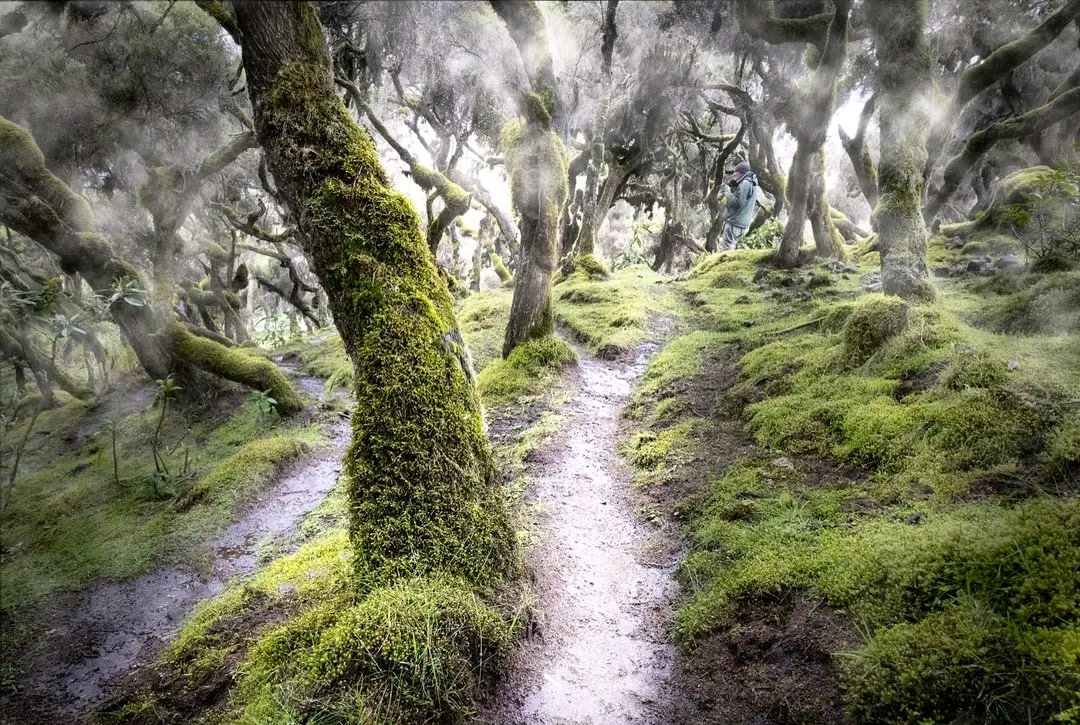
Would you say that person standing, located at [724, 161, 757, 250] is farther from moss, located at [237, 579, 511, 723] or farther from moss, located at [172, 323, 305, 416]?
moss, located at [237, 579, 511, 723]

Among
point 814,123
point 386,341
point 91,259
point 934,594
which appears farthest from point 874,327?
point 91,259

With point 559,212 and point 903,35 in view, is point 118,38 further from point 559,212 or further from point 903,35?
point 903,35

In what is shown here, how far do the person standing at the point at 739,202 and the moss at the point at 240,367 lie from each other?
11045 millimetres

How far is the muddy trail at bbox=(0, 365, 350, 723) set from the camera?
371 cm

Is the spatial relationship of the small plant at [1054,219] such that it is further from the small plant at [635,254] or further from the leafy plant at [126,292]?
the small plant at [635,254]

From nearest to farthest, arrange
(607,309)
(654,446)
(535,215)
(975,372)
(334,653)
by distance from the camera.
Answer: (334,653) < (975,372) < (654,446) < (535,215) < (607,309)

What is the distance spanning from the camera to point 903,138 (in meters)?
5.70

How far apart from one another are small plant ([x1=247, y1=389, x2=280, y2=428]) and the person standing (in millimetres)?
11301

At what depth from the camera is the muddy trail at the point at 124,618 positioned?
12.2 ft

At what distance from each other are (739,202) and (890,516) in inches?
476

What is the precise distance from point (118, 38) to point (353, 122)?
10035 millimetres

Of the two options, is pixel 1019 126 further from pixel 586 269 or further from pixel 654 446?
pixel 586 269

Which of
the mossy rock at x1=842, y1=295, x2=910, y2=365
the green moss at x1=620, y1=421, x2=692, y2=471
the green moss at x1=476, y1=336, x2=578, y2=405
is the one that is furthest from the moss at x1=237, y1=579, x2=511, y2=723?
the mossy rock at x1=842, y1=295, x2=910, y2=365

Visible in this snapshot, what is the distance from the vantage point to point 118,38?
31.1 feet
